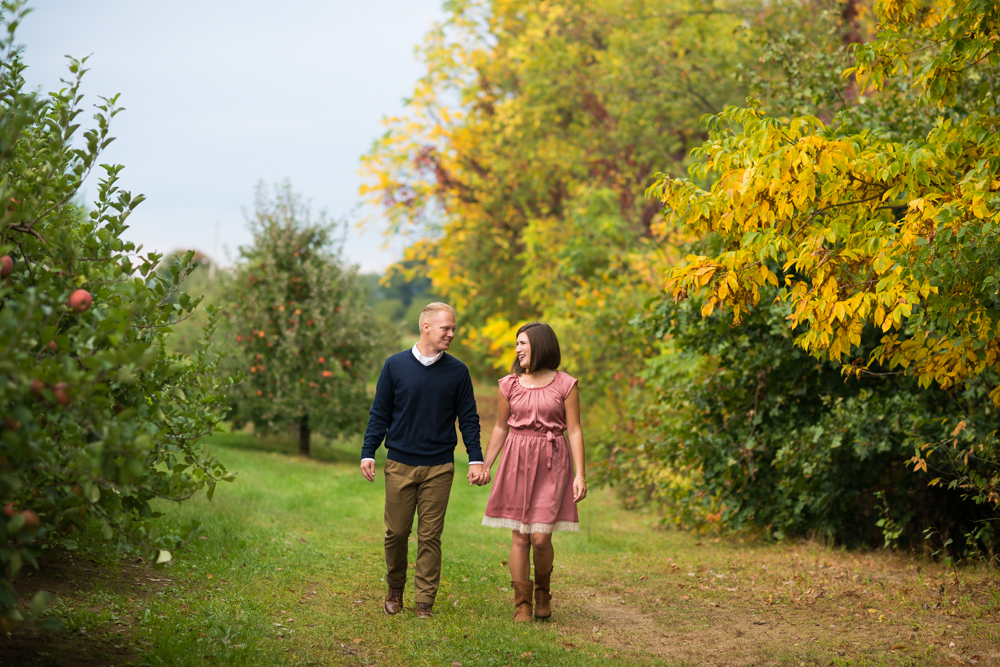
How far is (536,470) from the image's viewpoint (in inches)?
210

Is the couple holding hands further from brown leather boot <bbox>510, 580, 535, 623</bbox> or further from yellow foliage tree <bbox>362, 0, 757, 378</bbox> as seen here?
yellow foliage tree <bbox>362, 0, 757, 378</bbox>

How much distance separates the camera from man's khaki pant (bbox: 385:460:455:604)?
5336 mm

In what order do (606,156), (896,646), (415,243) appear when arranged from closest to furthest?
(896,646), (606,156), (415,243)

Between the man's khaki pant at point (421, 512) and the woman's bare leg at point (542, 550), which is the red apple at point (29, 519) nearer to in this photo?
the man's khaki pant at point (421, 512)

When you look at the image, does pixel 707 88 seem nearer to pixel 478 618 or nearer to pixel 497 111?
pixel 497 111

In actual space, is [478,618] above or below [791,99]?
below

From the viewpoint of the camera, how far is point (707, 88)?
56.0 feet

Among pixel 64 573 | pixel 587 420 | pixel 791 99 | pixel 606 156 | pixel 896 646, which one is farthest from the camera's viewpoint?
pixel 606 156

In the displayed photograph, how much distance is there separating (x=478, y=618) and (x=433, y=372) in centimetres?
164

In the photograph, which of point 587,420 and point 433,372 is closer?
point 433,372

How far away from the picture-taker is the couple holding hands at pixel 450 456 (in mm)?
5328

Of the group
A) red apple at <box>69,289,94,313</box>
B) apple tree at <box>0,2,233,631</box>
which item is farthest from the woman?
red apple at <box>69,289,94,313</box>

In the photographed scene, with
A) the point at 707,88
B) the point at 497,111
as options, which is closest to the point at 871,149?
the point at 707,88

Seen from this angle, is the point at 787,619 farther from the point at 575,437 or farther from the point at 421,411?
the point at 421,411
